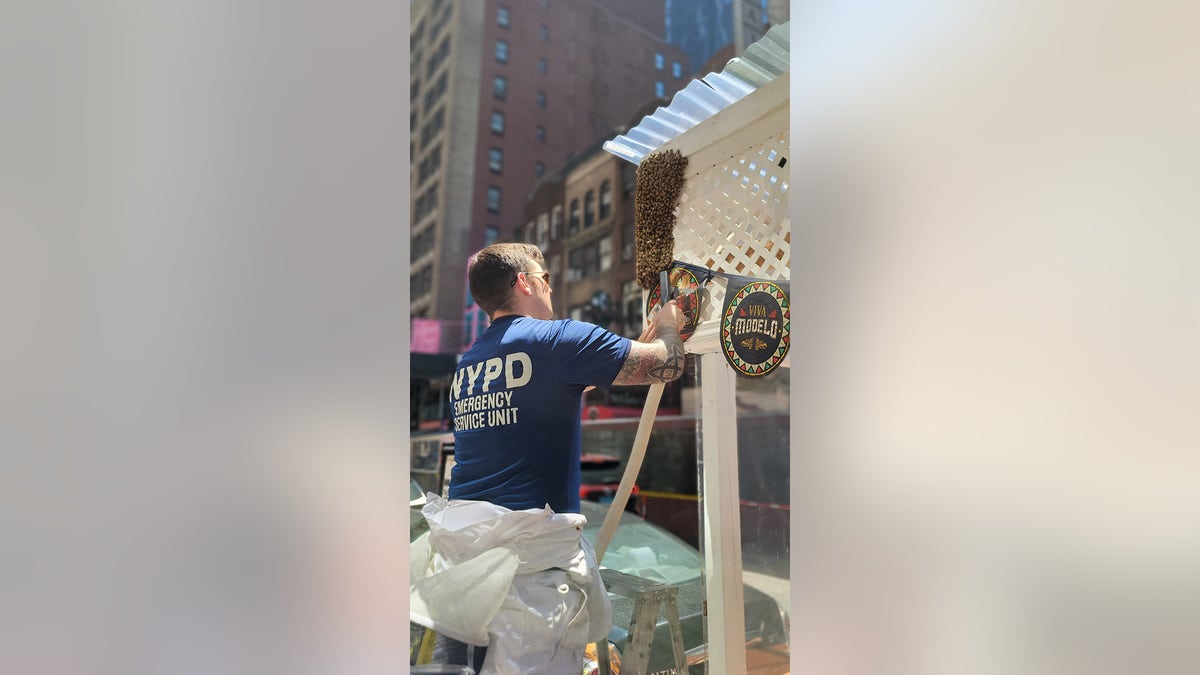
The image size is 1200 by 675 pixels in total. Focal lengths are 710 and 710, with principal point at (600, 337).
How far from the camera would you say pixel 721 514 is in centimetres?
201

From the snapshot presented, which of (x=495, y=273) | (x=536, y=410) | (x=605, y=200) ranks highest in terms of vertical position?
(x=605, y=200)

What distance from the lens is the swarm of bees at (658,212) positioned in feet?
6.79

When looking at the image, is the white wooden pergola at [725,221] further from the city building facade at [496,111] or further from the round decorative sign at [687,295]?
the city building facade at [496,111]

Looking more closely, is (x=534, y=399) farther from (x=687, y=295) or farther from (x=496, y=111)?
(x=496, y=111)

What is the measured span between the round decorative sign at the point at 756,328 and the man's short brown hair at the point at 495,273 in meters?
0.54

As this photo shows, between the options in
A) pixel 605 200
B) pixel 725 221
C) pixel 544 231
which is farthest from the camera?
pixel 544 231

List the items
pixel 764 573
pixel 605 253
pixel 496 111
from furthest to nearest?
1. pixel 496 111
2. pixel 605 253
3. pixel 764 573

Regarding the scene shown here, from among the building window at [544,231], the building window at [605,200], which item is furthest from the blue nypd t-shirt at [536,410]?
the building window at [544,231]

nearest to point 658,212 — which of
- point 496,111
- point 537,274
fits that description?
point 537,274

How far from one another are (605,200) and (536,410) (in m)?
9.54
